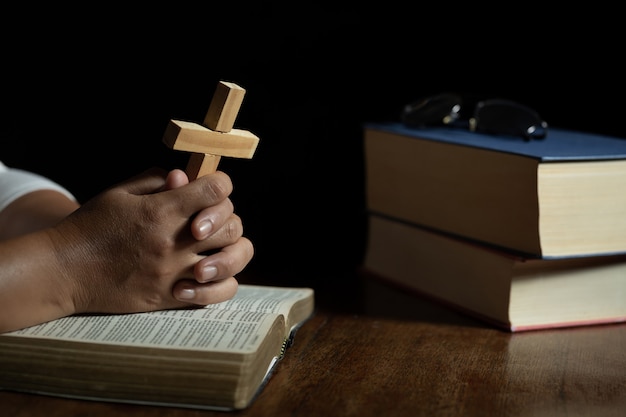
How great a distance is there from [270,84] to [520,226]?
2.14 ft

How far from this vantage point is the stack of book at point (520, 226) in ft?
3.23

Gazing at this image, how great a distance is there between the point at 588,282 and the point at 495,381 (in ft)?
0.89

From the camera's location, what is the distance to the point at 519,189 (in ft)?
3.27

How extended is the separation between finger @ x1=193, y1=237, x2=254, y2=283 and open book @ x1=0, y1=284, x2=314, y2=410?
0.06 metres

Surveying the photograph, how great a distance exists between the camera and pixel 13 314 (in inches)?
30.9

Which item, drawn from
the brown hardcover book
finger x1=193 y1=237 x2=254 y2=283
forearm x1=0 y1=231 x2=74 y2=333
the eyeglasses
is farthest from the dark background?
forearm x1=0 y1=231 x2=74 y2=333

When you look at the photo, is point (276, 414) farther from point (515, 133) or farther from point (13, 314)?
point (515, 133)

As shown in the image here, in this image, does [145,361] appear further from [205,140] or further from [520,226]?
[520,226]

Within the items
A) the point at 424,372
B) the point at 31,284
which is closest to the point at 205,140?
the point at 31,284

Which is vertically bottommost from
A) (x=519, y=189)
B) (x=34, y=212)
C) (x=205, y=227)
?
(x=34, y=212)

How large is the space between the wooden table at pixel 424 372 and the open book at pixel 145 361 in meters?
0.01

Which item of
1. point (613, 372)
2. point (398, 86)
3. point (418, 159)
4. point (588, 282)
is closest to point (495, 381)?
point (613, 372)

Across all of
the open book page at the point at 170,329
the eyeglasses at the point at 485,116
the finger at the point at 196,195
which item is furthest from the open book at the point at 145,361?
the eyeglasses at the point at 485,116

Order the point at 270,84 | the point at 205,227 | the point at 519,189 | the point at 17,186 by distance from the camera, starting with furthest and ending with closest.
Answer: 1. the point at 270,84
2. the point at 17,186
3. the point at 519,189
4. the point at 205,227
